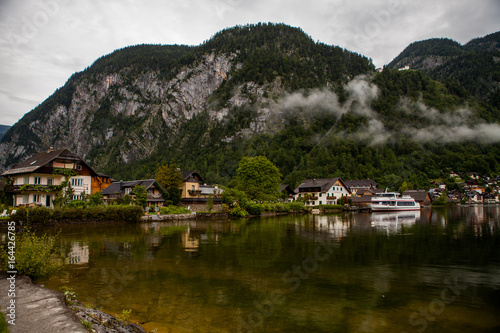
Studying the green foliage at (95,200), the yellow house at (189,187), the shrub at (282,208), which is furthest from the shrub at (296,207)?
the green foliage at (95,200)

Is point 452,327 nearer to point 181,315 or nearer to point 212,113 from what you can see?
point 181,315

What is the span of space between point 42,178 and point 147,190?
650 inches

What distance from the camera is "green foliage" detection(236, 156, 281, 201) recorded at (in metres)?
69.9

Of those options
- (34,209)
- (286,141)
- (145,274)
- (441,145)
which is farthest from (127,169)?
(145,274)

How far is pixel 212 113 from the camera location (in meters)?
191

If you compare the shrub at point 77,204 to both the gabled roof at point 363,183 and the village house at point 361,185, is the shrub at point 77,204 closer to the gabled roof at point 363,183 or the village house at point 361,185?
the village house at point 361,185

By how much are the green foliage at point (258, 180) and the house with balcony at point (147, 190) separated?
18159 millimetres

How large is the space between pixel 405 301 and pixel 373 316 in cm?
202

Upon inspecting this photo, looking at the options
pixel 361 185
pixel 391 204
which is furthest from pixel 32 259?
pixel 361 185

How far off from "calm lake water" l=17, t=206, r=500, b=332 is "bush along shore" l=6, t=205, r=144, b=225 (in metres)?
19.2

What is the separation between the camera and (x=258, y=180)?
2813 inches

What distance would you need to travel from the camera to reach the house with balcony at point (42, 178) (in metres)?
44.2

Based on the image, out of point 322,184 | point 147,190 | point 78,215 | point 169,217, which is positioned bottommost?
point 169,217

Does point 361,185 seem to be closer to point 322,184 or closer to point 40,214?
point 322,184
